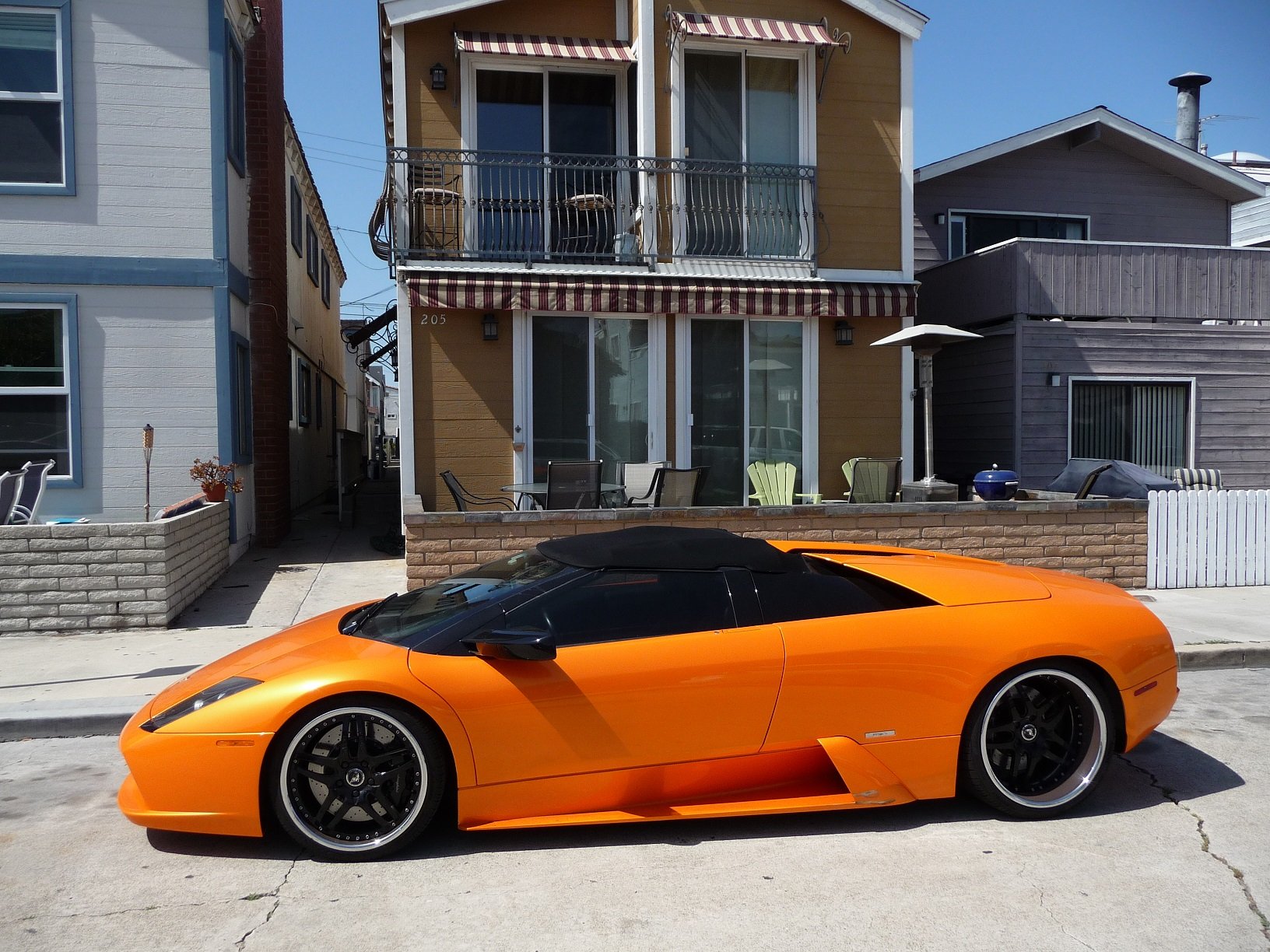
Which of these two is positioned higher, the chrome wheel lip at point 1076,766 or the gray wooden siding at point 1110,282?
the gray wooden siding at point 1110,282

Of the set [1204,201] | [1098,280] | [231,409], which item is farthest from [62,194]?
[1204,201]

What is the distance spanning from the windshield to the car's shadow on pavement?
81 centimetres

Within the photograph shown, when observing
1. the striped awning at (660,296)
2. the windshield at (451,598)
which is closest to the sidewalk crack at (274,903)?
the windshield at (451,598)

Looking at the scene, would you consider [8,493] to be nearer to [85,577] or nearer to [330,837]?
[85,577]

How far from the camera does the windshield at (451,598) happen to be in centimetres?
426

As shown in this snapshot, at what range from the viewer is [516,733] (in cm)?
390

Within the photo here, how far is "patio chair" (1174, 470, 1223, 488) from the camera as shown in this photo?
13.7 meters

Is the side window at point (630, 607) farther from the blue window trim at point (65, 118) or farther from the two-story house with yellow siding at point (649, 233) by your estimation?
the blue window trim at point (65, 118)

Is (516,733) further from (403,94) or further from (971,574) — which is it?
(403,94)

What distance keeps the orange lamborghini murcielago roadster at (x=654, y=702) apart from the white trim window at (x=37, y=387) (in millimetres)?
7256

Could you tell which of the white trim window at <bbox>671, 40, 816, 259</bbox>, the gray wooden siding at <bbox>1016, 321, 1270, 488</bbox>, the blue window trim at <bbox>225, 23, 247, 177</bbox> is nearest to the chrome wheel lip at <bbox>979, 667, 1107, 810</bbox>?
the white trim window at <bbox>671, 40, 816, 259</bbox>

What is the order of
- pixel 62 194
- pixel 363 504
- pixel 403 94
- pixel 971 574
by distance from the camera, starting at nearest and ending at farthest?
1. pixel 971 574
2. pixel 62 194
3. pixel 403 94
4. pixel 363 504

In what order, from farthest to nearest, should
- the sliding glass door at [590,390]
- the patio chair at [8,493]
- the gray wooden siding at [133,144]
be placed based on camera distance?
the sliding glass door at [590,390]
the gray wooden siding at [133,144]
the patio chair at [8,493]

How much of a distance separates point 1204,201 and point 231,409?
50.5 ft
